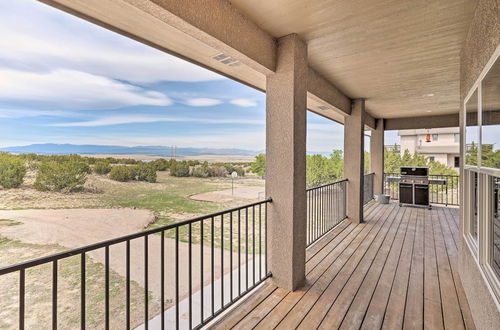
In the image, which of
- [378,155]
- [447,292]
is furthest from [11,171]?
[378,155]

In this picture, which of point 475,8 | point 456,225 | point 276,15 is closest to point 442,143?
point 456,225

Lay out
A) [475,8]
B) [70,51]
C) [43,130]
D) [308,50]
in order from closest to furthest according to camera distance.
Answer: [475,8] → [308,50] → [43,130] → [70,51]

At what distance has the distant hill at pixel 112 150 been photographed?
4205 mm

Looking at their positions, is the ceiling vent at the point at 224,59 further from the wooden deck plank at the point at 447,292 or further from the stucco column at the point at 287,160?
the wooden deck plank at the point at 447,292

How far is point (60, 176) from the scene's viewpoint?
14.9 feet

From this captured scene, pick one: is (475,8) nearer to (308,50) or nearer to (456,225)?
(308,50)

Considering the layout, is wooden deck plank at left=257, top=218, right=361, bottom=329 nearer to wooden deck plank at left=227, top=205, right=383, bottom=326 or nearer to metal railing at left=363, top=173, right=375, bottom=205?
wooden deck plank at left=227, top=205, right=383, bottom=326

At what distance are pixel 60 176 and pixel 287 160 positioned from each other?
451 cm

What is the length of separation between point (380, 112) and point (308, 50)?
193 inches

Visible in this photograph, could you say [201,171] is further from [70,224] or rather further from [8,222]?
[8,222]

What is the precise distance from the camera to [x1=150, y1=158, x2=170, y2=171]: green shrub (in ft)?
22.2

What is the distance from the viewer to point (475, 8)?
6.64 feet

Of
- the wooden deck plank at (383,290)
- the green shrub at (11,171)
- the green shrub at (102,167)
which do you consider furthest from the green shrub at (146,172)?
the wooden deck plank at (383,290)

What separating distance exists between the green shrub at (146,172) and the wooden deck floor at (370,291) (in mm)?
4968
